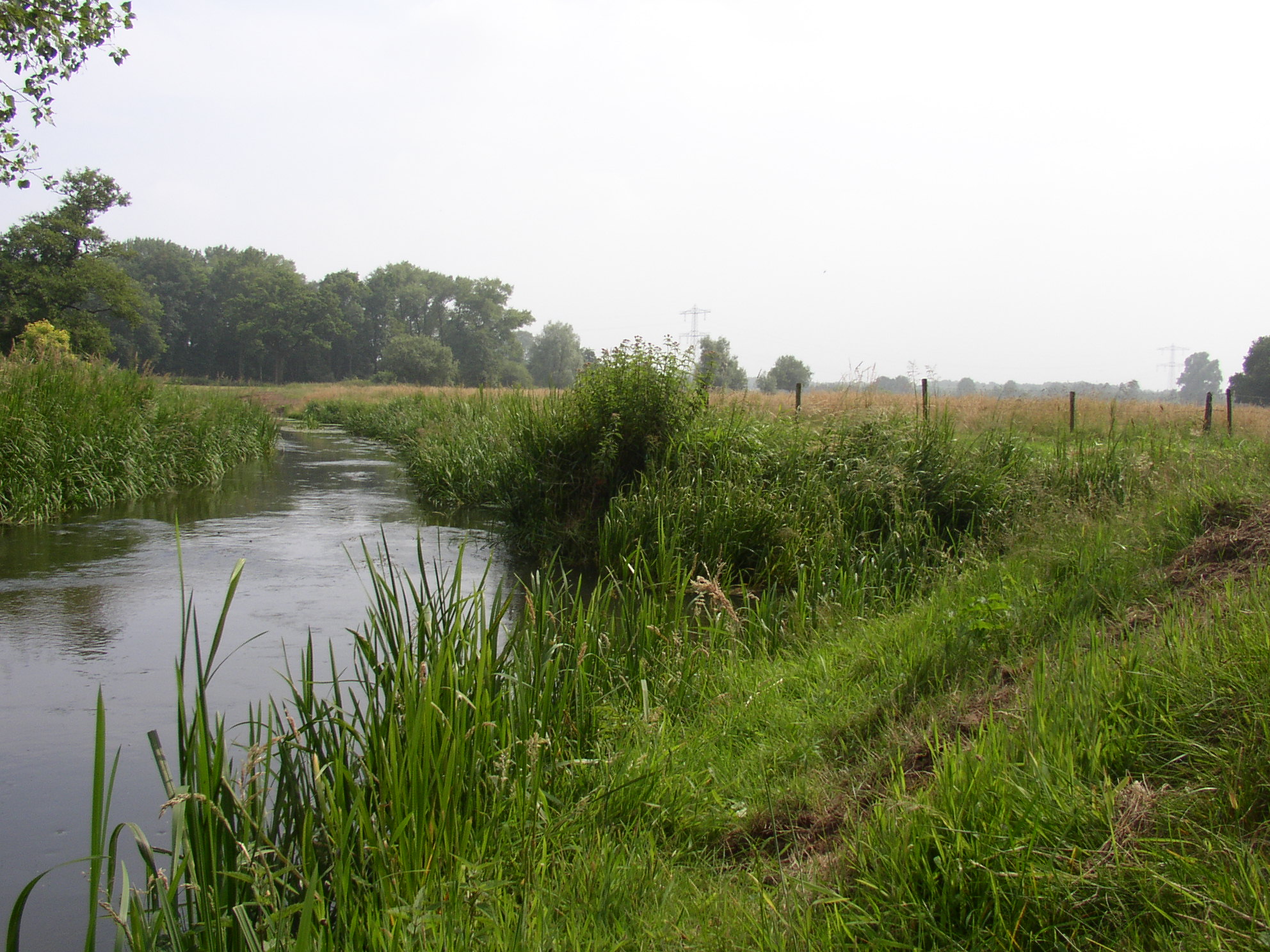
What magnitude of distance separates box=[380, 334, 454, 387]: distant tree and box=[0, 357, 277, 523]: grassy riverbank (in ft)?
199

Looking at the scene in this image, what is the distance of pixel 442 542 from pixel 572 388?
2465 millimetres

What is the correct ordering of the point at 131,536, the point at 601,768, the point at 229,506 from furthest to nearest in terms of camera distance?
the point at 229,506, the point at 131,536, the point at 601,768

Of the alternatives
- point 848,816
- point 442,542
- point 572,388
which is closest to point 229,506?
point 442,542

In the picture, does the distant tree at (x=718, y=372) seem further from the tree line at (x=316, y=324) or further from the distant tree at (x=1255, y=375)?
the distant tree at (x=1255, y=375)

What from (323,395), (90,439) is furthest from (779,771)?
(323,395)

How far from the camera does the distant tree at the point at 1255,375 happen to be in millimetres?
57875

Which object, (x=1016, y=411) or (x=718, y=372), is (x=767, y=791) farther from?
(x=1016, y=411)

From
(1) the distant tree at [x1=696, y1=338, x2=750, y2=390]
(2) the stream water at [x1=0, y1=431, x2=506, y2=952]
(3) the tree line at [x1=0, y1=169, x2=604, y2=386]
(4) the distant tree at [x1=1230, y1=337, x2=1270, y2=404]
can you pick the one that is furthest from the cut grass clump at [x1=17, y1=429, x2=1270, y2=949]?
(4) the distant tree at [x1=1230, y1=337, x2=1270, y2=404]

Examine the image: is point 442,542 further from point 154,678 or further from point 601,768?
point 601,768

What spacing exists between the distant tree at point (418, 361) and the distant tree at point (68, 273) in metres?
32.7

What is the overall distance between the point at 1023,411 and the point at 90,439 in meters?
18.2

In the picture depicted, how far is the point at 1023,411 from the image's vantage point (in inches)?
752

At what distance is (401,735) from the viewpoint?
2.97 meters

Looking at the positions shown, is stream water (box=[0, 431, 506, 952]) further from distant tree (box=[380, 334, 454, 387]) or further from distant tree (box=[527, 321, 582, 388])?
distant tree (box=[527, 321, 582, 388])
